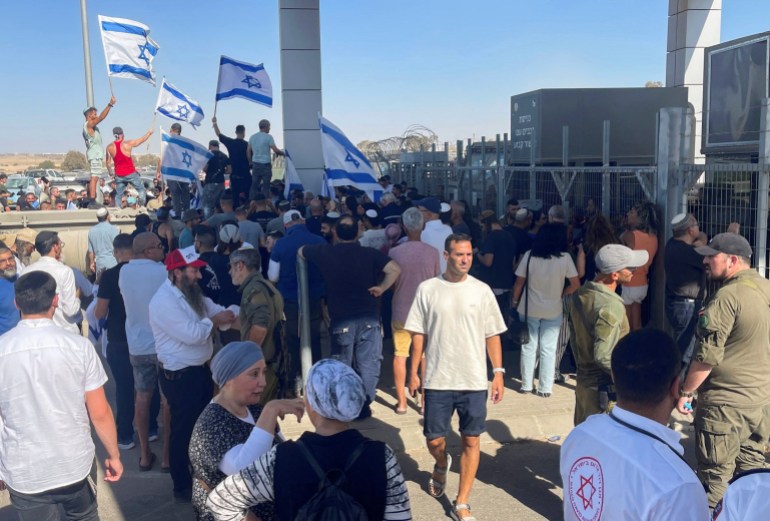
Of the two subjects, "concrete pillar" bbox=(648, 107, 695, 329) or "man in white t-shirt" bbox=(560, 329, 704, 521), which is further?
"concrete pillar" bbox=(648, 107, 695, 329)

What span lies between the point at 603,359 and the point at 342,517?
9.38 feet

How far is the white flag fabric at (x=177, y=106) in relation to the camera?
1323cm

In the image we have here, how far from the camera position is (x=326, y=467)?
2518 millimetres

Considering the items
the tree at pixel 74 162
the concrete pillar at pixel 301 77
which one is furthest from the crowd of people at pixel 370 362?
the tree at pixel 74 162

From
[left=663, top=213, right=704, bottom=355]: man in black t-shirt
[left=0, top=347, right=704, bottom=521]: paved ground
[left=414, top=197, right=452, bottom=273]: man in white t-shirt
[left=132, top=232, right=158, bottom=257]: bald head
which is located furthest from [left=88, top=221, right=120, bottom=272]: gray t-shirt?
[left=663, top=213, right=704, bottom=355]: man in black t-shirt

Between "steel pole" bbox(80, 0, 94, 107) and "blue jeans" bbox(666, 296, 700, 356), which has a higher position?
"steel pole" bbox(80, 0, 94, 107)

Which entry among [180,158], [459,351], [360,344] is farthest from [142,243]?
[180,158]

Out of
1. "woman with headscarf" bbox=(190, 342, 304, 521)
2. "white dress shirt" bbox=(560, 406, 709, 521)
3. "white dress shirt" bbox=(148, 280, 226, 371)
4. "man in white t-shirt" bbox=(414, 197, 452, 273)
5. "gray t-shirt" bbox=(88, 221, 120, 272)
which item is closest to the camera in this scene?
"white dress shirt" bbox=(560, 406, 709, 521)

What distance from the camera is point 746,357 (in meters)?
4.38

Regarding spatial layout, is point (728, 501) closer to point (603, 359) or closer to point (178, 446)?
point (603, 359)

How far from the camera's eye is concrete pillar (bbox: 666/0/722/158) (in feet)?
54.2

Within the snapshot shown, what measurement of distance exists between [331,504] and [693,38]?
55.6ft

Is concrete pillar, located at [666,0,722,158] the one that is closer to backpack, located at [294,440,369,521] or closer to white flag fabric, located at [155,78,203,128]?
white flag fabric, located at [155,78,203,128]

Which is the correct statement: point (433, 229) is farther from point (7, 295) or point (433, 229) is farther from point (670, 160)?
point (7, 295)
